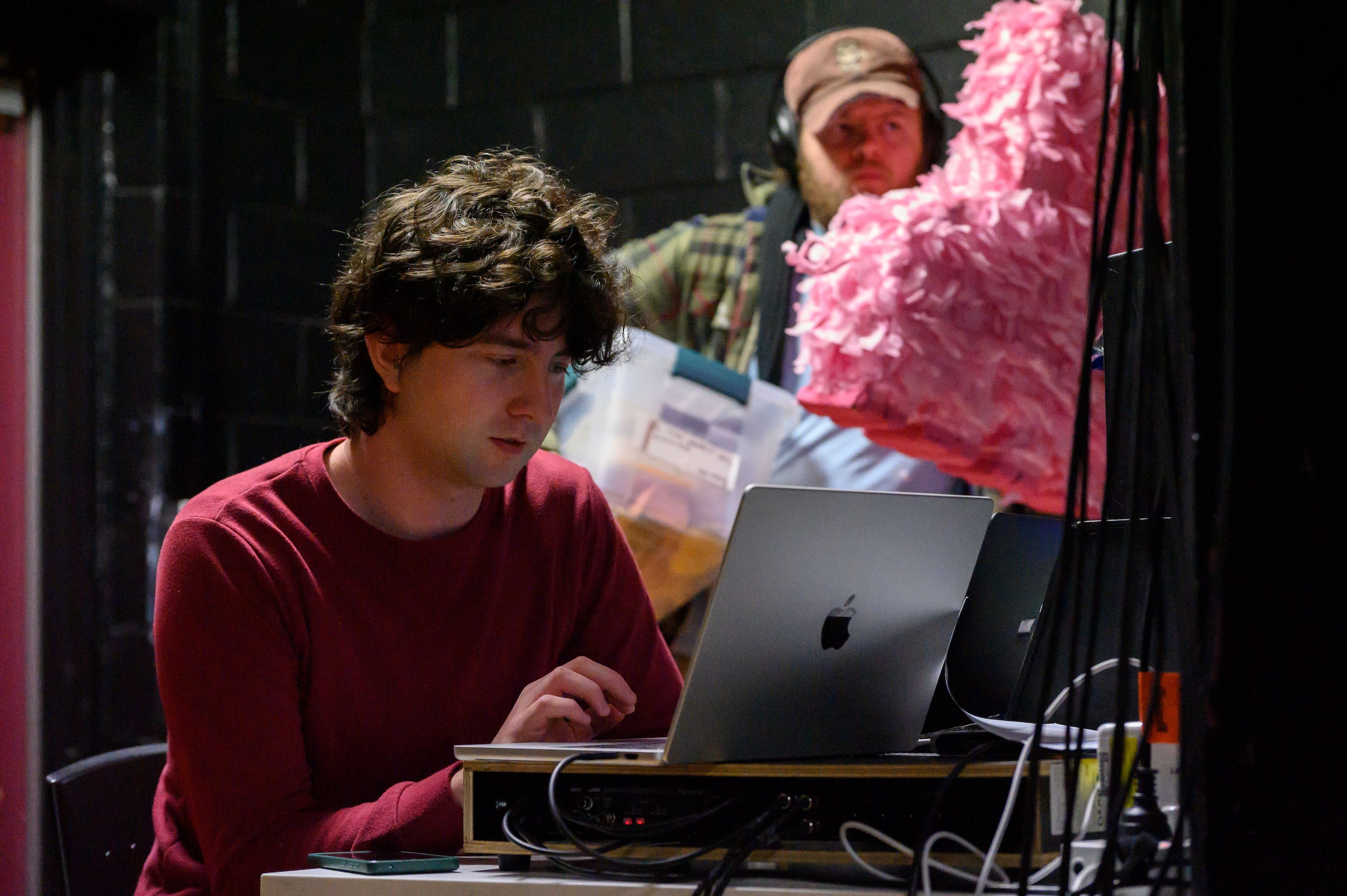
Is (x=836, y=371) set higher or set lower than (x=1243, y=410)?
higher

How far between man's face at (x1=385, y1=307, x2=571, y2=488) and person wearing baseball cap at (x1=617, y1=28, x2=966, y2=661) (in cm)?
95

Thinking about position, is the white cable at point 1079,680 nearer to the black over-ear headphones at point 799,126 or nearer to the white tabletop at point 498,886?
the white tabletop at point 498,886

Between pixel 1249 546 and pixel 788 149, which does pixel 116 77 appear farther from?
pixel 1249 546

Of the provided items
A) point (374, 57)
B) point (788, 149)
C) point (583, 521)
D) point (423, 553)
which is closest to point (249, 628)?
point (423, 553)

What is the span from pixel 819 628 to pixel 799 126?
1578mm

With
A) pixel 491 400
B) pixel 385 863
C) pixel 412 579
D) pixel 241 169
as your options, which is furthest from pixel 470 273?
pixel 241 169

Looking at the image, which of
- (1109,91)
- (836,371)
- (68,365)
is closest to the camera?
(1109,91)

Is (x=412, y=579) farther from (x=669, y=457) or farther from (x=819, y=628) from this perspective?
(x=669, y=457)

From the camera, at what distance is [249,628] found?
1.14m

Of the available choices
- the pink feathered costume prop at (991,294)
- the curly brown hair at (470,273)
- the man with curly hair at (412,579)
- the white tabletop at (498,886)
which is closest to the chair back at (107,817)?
the man with curly hair at (412,579)

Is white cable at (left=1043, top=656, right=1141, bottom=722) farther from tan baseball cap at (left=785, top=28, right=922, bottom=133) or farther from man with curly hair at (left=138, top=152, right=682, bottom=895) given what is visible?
tan baseball cap at (left=785, top=28, right=922, bottom=133)

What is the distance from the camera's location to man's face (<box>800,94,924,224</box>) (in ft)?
7.52

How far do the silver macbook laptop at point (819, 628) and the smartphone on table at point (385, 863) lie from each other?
2.8 inches

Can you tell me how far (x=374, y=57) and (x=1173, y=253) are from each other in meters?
2.64
